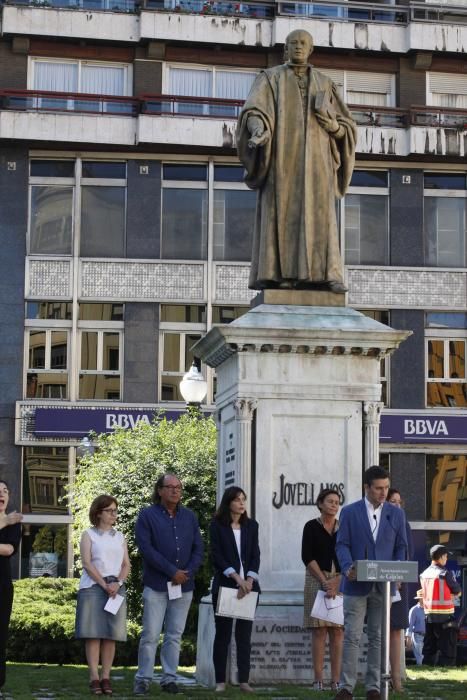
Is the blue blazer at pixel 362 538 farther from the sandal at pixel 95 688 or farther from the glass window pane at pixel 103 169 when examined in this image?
the glass window pane at pixel 103 169

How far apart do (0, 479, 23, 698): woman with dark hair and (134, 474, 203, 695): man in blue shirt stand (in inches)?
48.9

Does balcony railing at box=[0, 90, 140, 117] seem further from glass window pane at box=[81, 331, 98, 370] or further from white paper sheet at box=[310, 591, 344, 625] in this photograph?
white paper sheet at box=[310, 591, 344, 625]

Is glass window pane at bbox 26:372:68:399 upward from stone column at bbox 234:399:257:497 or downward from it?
upward

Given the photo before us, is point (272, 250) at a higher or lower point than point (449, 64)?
lower

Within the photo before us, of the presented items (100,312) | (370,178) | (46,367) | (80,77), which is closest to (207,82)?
(80,77)

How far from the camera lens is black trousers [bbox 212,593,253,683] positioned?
13.8 metres

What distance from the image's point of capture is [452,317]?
147ft

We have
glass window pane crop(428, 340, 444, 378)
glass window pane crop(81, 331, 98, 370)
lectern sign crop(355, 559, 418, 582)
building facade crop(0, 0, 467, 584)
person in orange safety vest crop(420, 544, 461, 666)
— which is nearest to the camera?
lectern sign crop(355, 559, 418, 582)

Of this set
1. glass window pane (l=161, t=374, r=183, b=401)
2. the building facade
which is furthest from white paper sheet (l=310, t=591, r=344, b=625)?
glass window pane (l=161, t=374, r=183, b=401)

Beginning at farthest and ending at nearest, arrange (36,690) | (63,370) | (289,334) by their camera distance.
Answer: (63,370) < (289,334) < (36,690)

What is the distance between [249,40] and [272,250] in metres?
29.8

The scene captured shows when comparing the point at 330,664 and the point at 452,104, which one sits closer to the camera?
the point at 330,664

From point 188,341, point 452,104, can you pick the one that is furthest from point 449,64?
point 188,341

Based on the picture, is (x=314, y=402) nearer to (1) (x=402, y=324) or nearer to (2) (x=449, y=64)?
(1) (x=402, y=324)
